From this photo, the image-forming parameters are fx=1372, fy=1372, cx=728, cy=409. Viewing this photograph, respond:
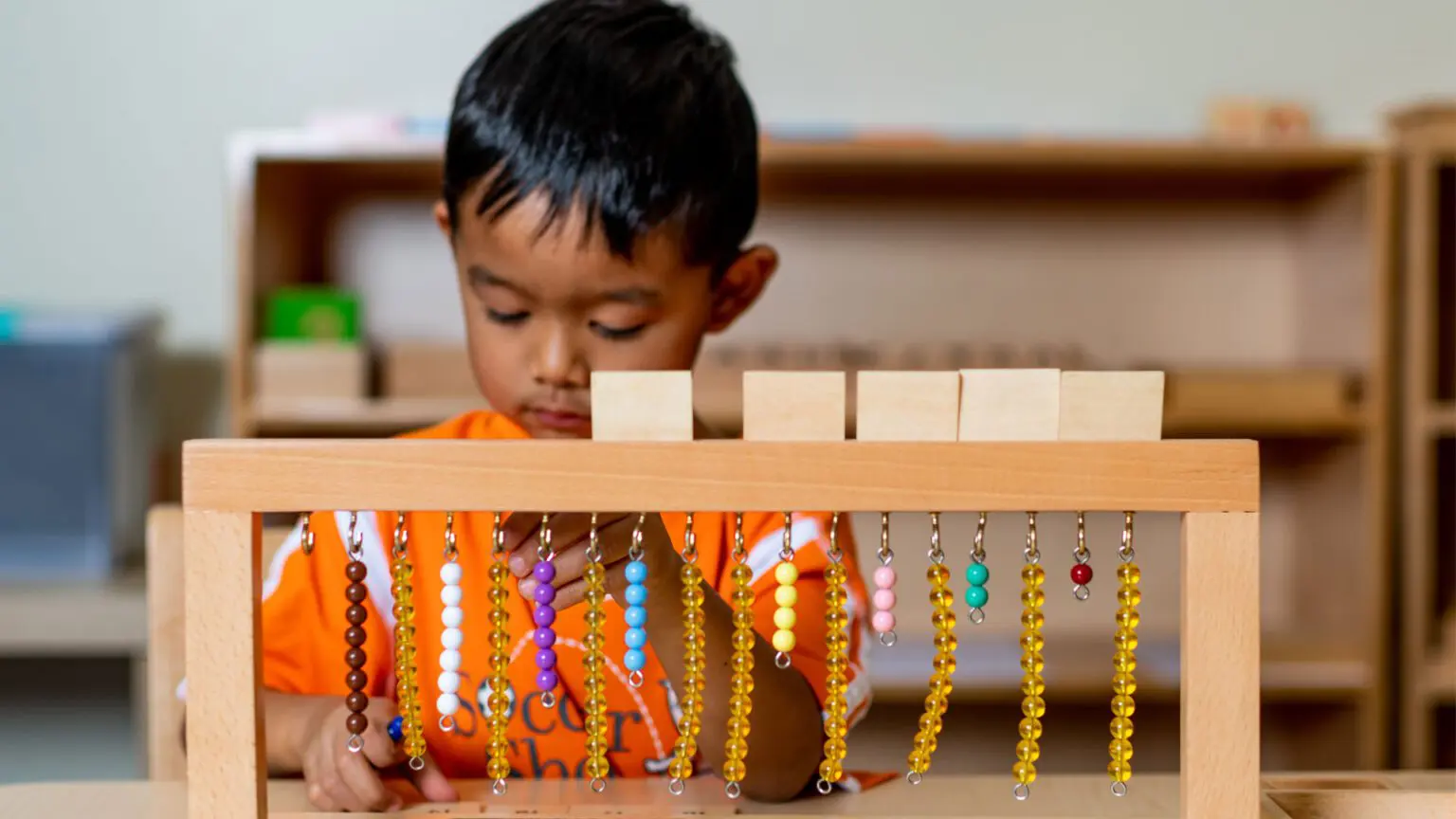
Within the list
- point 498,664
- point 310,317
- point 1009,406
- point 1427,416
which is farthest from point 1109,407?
point 1427,416

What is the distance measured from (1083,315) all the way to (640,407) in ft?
6.71

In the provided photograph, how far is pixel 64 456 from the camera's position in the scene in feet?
7.36

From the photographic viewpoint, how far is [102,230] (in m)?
2.49

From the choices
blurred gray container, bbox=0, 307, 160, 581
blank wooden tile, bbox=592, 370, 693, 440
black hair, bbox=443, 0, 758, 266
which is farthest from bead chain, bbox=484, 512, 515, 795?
blurred gray container, bbox=0, 307, 160, 581

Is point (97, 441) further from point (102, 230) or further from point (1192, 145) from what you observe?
point (1192, 145)

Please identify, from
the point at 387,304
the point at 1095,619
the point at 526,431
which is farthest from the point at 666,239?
the point at 1095,619

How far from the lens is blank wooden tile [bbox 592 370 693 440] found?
667mm

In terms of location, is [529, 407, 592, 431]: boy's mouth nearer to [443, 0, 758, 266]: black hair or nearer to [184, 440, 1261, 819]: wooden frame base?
[443, 0, 758, 266]: black hair

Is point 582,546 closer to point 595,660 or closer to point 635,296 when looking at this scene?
point 595,660

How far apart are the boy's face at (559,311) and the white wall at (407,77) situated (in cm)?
156

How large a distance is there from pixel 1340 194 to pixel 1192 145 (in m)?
0.35

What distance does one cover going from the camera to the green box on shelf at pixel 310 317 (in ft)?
7.18

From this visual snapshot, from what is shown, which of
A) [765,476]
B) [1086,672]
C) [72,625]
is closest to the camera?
[765,476]

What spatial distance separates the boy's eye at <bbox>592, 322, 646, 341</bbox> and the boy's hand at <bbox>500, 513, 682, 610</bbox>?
23 centimetres
